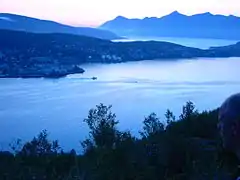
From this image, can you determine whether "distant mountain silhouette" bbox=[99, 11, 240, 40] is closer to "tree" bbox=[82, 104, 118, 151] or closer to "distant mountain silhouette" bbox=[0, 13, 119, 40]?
"distant mountain silhouette" bbox=[0, 13, 119, 40]

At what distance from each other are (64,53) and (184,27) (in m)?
69.8

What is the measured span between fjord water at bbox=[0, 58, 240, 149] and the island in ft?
8.87

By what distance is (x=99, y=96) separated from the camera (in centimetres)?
2078

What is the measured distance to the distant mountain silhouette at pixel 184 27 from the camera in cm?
9638

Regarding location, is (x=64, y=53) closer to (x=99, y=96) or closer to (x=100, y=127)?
(x=99, y=96)

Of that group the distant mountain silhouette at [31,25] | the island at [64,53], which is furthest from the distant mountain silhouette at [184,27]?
the island at [64,53]

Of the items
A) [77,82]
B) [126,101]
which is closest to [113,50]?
[77,82]

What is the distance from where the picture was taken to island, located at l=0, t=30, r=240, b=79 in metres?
32.2

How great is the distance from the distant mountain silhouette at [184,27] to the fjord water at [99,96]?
2497 inches

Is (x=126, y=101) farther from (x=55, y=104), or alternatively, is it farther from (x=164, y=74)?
(x=164, y=74)

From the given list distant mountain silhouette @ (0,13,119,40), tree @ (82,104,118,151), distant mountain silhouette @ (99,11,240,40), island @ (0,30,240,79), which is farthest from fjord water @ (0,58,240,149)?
distant mountain silhouette @ (99,11,240,40)

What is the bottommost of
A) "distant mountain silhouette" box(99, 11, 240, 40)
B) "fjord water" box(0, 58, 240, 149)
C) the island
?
"fjord water" box(0, 58, 240, 149)

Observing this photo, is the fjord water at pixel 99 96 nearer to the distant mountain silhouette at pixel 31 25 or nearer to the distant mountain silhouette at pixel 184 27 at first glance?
the distant mountain silhouette at pixel 31 25

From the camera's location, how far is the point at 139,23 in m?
110
